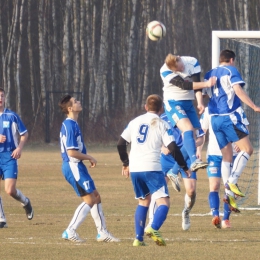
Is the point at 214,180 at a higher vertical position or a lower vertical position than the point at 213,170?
lower

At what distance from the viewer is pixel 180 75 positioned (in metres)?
11.5

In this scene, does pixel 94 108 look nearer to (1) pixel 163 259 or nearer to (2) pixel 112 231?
(2) pixel 112 231

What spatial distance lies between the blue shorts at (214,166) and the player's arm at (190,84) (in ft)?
4.39

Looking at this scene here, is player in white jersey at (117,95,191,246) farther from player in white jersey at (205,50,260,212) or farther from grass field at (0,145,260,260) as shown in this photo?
player in white jersey at (205,50,260,212)

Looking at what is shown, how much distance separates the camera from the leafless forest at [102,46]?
42.8 m

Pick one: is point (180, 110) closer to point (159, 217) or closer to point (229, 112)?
point (229, 112)

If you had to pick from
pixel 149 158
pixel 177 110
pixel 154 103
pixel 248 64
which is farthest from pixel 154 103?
pixel 248 64

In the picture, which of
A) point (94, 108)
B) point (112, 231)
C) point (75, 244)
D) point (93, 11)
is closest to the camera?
point (75, 244)

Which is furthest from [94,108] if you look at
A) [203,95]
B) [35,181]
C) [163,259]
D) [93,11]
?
[163,259]

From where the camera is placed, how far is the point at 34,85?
4859cm

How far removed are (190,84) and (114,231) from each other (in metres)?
2.11

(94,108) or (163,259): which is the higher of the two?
(163,259)

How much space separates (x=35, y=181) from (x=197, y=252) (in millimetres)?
11221

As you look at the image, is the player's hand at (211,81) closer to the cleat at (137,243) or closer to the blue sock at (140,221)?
the blue sock at (140,221)
